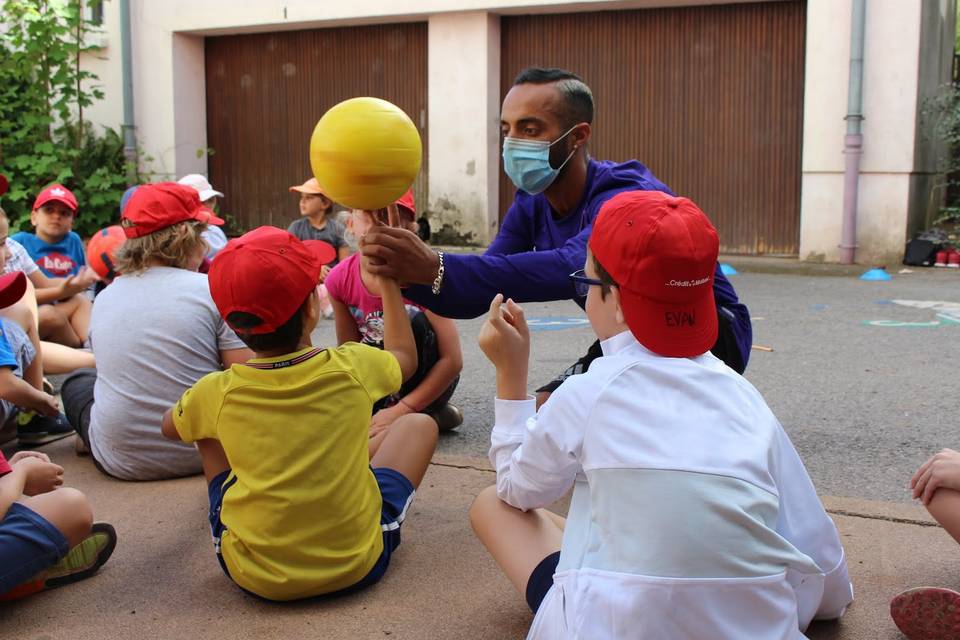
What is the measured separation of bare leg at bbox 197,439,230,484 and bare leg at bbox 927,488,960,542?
6.25 ft

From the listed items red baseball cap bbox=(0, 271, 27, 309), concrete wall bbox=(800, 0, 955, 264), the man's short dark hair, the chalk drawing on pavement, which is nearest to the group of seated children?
red baseball cap bbox=(0, 271, 27, 309)

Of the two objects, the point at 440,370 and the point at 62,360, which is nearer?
the point at 440,370

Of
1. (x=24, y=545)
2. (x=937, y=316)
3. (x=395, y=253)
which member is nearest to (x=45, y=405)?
(x=24, y=545)

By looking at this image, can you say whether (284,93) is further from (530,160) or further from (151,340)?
(530,160)

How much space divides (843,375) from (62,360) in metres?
4.25

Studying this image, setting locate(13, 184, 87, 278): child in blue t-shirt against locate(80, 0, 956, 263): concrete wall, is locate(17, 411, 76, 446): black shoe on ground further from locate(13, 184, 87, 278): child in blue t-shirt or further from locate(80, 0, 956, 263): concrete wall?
locate(80, 0, 956, 263): concrete wall

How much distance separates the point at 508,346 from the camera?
2363 millimetres

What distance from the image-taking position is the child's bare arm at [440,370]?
13.5 feet

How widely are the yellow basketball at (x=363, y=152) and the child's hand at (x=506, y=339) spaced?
0.59m

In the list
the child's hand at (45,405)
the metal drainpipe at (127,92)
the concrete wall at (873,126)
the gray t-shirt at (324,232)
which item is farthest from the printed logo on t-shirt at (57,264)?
the concrete wall at (873,126)

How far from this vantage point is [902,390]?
5.23 metres

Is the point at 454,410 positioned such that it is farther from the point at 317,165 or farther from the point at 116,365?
the point at 317,165

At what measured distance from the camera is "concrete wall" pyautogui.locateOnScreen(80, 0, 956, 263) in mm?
10375

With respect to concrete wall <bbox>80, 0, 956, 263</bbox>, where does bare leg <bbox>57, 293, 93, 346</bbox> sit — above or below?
below
